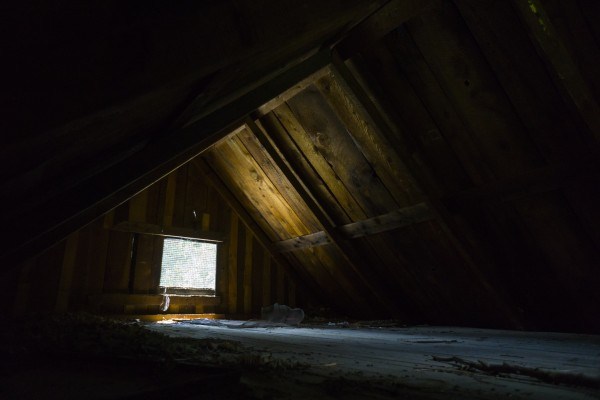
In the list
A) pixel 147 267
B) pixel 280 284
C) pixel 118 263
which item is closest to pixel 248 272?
pixel 280 284

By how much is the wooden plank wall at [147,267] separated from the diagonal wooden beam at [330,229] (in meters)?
2.01

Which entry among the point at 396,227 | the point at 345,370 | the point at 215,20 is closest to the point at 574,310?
the point at 396,227

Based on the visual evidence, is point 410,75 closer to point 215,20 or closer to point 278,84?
point 278,84

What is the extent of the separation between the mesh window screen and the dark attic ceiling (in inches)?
65.9

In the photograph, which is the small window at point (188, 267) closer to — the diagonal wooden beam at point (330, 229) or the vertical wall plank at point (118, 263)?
the vertical wall plank at point (118, 263)

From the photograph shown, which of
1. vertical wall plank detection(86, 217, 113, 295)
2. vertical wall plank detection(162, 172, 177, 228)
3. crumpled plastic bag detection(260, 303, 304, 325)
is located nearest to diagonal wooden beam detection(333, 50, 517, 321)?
crumpled plastic bag detection(260, 303, 304, 325)

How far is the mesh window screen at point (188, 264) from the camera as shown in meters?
5.41

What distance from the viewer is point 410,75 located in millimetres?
2744

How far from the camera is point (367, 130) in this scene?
3135 mm

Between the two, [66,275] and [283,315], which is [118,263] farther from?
[283,315]

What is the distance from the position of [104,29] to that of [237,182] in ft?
15.9

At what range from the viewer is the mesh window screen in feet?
17.7

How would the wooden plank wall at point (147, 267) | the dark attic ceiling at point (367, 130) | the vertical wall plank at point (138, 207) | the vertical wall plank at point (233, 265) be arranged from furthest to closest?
the vertical wall plank at point (233, 265) < the vertical wall plank at point (138, 207) < the wooden plank wall at point (147, 267) < the dark attic ceiling at point (367, 130)

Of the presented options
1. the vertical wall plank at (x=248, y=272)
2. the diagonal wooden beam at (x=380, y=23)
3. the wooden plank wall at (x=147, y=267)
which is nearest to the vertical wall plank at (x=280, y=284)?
the wooden plank wall at (x=147, y=267)
